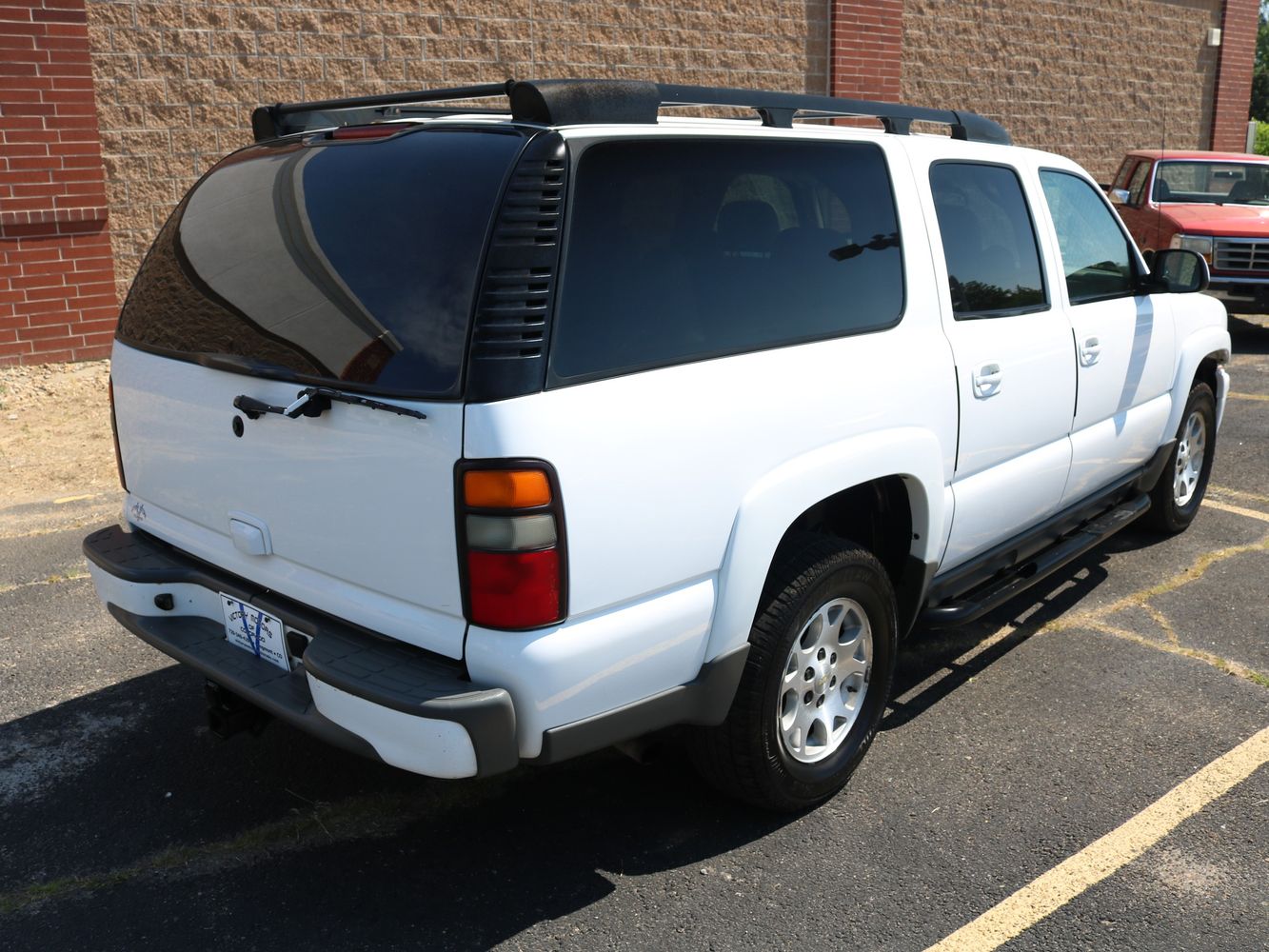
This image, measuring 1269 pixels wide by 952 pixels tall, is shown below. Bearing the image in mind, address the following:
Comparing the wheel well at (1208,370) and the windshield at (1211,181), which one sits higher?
the windshield at (1211,181)

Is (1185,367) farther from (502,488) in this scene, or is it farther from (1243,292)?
(1243,292)

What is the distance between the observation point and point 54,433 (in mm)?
8031

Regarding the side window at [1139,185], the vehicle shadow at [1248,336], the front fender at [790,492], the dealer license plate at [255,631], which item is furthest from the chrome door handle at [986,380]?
the side window at [1139,185]

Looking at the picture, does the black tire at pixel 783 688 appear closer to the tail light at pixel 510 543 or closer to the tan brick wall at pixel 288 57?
the tail light at pixel 510 543

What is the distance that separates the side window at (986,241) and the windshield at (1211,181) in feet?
31.3

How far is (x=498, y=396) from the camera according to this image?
104 inches

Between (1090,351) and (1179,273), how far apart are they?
87cm

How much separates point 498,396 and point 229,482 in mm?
1036

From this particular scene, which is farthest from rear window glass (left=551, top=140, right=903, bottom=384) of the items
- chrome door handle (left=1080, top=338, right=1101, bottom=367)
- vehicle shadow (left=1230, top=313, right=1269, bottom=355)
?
vehicle shadow (left=1230, top=313, right=1269, bottom=355)

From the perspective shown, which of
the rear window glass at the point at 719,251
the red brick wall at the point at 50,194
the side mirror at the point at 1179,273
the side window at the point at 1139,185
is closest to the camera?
the rear window glass at the point at 719,251

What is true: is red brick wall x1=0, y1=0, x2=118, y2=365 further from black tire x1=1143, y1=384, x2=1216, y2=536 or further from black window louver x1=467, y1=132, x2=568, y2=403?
black tire x1=1143, y1=384, x2=1216, y2=536

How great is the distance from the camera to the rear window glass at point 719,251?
285cm

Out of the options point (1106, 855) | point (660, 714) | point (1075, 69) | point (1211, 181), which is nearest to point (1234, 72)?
point (1075, 69)

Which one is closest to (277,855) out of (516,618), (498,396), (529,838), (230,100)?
(529,838)
